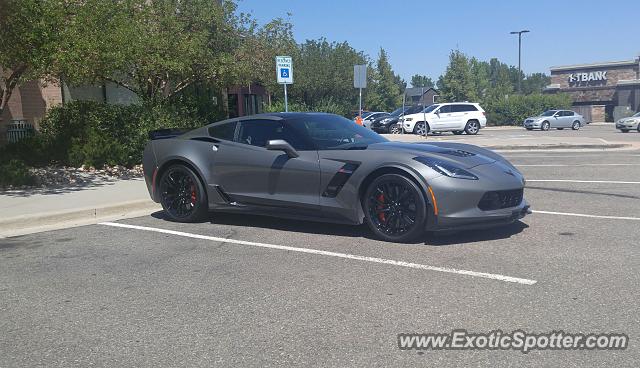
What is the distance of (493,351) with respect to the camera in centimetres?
338

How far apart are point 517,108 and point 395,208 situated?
147 ft

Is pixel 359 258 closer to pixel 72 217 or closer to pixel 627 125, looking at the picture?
pixel 72 217

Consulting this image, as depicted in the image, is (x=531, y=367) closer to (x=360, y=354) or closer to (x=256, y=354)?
(x=360, y=354)

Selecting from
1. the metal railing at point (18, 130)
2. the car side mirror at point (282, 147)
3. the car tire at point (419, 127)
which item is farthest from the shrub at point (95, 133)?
the car tire at point (419, 127)

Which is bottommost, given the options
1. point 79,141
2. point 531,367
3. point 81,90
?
point 531,367

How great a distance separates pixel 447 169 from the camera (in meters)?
5.67

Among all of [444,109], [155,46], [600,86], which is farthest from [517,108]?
[155,46]

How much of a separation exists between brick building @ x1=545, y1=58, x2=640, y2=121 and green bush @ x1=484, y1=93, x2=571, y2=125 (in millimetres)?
7665

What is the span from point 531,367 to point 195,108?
12936 millimetres

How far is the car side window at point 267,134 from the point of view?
6559 millimetres

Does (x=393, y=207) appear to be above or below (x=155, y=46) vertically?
below

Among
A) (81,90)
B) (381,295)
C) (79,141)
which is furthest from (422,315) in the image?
(81,90)

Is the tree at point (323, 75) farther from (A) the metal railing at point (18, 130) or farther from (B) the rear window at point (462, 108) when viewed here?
(A) the metal railing at point (18, 130)

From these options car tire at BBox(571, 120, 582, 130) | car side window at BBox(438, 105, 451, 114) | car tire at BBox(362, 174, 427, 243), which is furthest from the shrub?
car tire at BBox(571, 120, 582, 130)
